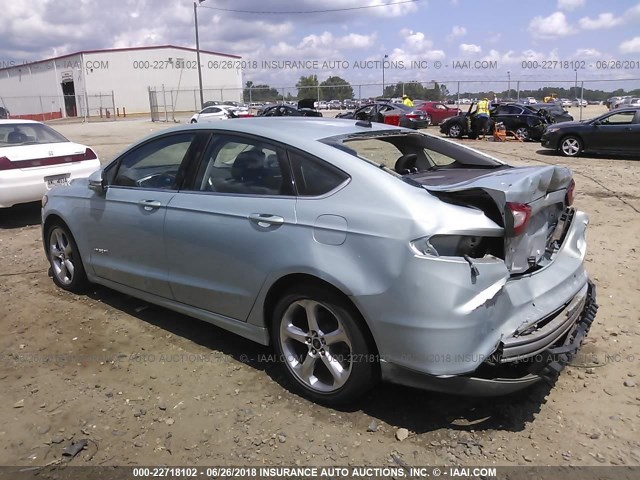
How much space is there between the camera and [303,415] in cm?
318

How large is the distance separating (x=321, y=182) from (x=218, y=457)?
5.20 feet

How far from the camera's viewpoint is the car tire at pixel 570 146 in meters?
14.8

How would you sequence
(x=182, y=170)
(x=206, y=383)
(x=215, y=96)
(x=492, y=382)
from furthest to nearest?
(x=215, y=96) → (x=182, y=170) → (x=206, y=383) → (x=492, y=382)

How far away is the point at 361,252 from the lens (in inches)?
112

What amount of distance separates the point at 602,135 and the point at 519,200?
44.4 feet

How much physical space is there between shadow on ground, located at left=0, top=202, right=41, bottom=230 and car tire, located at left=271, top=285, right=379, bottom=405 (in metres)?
6.34

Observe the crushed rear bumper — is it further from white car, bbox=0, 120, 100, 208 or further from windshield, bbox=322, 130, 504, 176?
white car, bbox=0, 120, 100, 208

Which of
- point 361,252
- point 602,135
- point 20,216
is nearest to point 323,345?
point 361,252

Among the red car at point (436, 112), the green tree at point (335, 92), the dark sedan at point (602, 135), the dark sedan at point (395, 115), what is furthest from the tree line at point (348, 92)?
the dark sedan at point (602, 135)

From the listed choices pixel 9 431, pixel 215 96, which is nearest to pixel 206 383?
pixel 9 431

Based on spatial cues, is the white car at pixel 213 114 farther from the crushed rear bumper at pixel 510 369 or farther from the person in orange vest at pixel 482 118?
the crushed rear bumper at pixel 510 369

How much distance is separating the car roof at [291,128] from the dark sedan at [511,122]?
1845 centimetres

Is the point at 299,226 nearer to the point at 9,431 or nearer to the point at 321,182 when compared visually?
the point at 321,182

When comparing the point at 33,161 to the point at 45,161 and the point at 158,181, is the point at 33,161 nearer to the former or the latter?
the point at 45,161
